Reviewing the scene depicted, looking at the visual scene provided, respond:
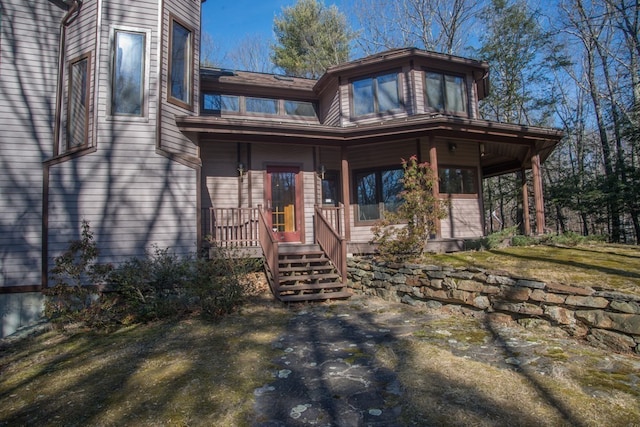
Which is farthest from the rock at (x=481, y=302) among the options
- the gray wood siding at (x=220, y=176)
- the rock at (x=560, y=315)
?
the gray wood siding at (x=220, y=176)

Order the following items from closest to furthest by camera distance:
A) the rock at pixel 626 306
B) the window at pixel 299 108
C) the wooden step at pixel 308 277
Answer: the rock at pixel 626 306 → the wooden step at pixel 308 277 → the window at pixel 299 108

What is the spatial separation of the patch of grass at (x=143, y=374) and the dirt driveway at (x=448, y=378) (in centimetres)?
33

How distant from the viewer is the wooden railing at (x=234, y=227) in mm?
8324

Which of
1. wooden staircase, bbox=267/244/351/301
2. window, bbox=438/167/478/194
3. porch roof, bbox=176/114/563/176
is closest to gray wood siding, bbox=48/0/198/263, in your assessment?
porch roof, bbox=176/114/563/176

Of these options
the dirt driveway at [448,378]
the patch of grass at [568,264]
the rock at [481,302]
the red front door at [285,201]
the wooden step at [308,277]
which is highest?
the red front door at [285,201]

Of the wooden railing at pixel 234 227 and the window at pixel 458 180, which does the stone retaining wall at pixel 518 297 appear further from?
the window at pixel 458 180

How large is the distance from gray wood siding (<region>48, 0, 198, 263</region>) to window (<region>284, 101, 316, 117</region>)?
445 centimetres

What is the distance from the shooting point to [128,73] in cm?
768

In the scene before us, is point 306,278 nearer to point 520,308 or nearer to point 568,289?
point 520,308

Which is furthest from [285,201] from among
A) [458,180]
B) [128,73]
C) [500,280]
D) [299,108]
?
[500,280]

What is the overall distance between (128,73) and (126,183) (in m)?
2.37

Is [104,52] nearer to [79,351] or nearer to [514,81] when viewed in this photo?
[79,351]

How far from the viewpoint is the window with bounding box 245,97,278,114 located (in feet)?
35.8

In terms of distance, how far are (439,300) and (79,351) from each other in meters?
5.24
